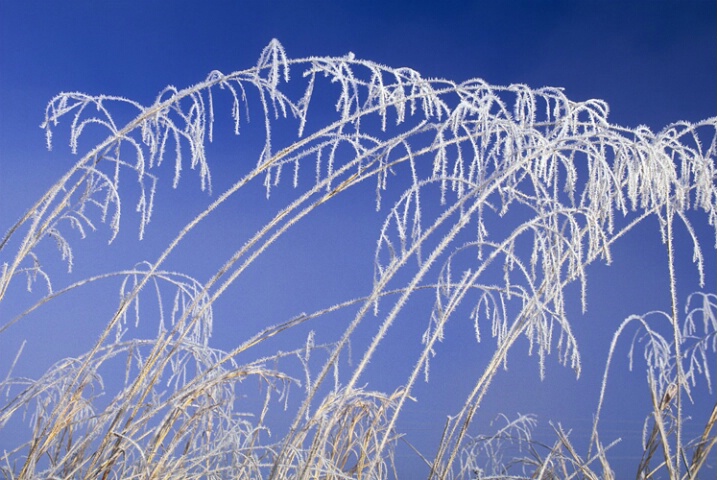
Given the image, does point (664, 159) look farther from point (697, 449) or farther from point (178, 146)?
point (178, 146)

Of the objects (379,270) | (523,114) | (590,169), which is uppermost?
(523,114)

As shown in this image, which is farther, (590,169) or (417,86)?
(417,86)

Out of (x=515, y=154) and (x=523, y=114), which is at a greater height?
(x=523, y=114)

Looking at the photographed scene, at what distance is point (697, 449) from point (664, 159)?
2.21 feet

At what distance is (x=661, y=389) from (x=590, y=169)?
623 mm

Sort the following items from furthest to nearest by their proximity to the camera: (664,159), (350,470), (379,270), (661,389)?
(350,470) < (661,389) < (379,270) < (664,159)

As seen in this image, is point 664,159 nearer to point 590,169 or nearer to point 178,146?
point 590,169

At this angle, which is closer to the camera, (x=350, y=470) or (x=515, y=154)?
(x=515, y=154)

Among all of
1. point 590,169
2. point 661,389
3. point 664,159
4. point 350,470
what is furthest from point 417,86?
point 350,470

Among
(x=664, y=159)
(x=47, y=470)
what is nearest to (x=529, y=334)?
(x=664, y=159)

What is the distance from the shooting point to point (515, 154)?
5.40ft

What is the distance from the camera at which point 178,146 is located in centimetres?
175

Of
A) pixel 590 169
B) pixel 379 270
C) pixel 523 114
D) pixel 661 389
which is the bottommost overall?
pixel 661 389

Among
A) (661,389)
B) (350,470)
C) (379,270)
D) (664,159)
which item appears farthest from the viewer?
(350,470)
